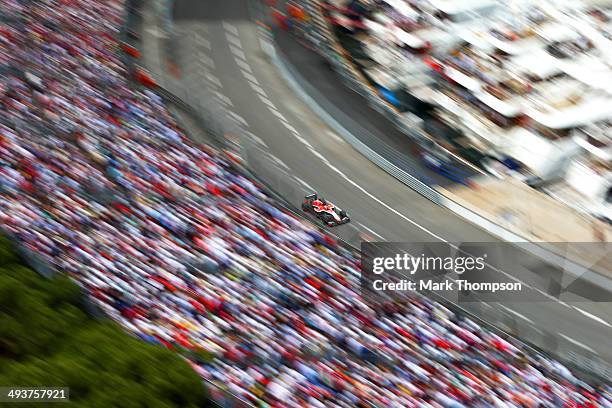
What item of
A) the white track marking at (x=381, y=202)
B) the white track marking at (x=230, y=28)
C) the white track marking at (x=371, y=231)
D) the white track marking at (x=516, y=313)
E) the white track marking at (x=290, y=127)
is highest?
the white track marking at (x=230, y=28)

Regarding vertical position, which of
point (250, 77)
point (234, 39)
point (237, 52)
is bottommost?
point (250, 77)

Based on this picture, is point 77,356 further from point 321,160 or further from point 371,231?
point 321,160

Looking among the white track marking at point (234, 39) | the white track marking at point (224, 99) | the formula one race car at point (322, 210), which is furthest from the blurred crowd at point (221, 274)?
the white track marking at point (234, 39)

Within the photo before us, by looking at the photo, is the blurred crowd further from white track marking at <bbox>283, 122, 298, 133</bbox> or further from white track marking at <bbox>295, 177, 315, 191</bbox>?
white track marking at <bbox>283, 122, 298, 133</bbox>

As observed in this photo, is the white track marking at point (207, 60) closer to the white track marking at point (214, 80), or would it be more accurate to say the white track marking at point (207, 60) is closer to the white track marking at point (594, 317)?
the white track marking at point (214, 80)

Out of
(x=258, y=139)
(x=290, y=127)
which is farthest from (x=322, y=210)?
(x=290, y=127)
